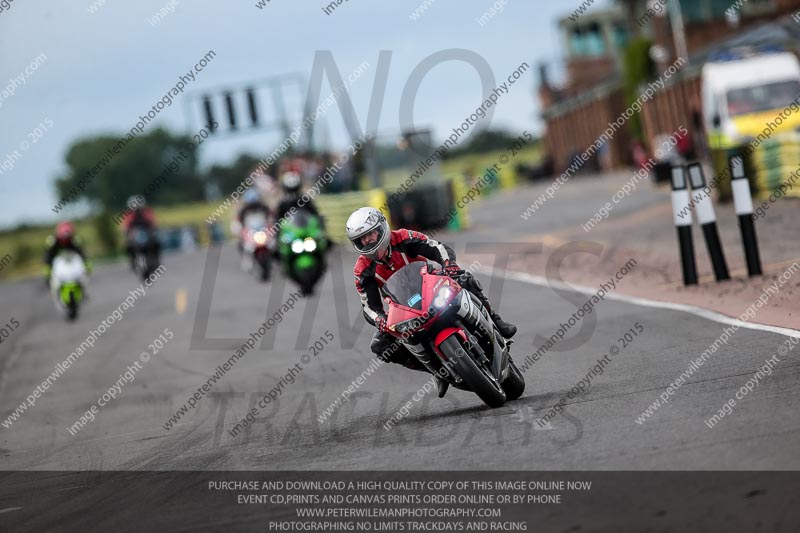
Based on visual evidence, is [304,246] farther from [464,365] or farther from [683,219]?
[464,365]

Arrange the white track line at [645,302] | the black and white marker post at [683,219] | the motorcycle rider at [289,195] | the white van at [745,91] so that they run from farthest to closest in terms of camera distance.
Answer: the white van at [745,91] → the motorcycle rider at [289,195] → the black and white marker post at [683,219] → the white track line at [645,302]

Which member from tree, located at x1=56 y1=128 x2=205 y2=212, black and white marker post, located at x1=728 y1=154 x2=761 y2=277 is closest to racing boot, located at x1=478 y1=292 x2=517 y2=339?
black and white marker post, located at x1=728 y1=154 x2=761 y2=277

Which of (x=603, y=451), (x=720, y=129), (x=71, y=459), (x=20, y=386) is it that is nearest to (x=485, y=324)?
(x=603, y=451)

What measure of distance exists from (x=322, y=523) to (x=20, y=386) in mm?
11355

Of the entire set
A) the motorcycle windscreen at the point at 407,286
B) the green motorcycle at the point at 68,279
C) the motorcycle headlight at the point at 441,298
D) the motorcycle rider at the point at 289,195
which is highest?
the motorcycle windscreen at the point at 407,286

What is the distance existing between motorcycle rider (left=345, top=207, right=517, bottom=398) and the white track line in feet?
8.48

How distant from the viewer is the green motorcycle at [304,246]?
2111cm

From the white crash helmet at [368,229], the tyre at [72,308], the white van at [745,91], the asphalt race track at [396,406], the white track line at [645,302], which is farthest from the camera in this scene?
the white van at [745,91]

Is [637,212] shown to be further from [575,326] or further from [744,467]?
[744,467]

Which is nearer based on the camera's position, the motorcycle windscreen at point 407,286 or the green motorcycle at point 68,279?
the motorcycle windscreen at point 407,286

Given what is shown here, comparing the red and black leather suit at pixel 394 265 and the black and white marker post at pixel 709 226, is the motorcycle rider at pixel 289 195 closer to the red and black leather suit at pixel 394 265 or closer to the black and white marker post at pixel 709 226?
the black and white marker post at pixel 709 226

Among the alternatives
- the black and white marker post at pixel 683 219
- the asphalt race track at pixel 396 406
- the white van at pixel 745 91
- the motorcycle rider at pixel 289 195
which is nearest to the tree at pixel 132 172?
the white van at pixel 745 91

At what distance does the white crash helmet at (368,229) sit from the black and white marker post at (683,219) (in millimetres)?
6206

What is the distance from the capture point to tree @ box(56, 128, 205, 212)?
128 meters
